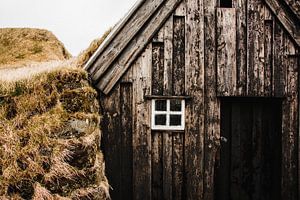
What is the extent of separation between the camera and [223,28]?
266 inches

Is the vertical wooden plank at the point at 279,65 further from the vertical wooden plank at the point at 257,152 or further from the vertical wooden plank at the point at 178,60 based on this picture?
the vertical wooden plank at the point at 178,60

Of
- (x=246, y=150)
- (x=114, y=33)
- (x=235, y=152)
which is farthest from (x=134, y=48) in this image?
(x=246, y=150)

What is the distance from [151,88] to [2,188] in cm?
285

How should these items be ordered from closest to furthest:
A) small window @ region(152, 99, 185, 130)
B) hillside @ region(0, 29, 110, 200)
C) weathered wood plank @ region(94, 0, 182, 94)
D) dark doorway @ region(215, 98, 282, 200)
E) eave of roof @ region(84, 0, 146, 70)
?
hillside @ region(0, 29, 110, 200), eave of roof @ region(84, 0, 146, 70), weathered wood plank @ region(94, 0, 182, 94), small window @ region(152, 99, 185, 130), dark doorway @ region(215, 98, 282, 200)

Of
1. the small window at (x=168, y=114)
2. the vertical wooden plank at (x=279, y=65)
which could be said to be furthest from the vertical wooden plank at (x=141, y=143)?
the vertical wooden plank at (x=279, y=65)

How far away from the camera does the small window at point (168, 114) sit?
6.69 metres

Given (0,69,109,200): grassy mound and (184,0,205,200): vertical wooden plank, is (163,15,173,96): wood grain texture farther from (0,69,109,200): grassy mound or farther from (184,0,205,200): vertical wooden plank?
(0,69,109,200): grassy mound

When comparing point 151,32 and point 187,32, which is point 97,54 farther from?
point 187,32

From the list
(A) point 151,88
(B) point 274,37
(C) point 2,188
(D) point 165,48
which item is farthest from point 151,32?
(C) point 2,188

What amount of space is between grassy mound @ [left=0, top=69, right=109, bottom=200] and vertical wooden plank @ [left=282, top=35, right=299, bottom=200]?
123 inches

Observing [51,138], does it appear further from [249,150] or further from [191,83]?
[249,150]

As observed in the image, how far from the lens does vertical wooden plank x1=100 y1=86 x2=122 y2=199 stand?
21.8 ft

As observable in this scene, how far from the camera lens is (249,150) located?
712cm

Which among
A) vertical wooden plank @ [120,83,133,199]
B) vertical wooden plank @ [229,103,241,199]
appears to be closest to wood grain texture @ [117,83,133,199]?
vertical wooden plank @ [120,83,133,199]
